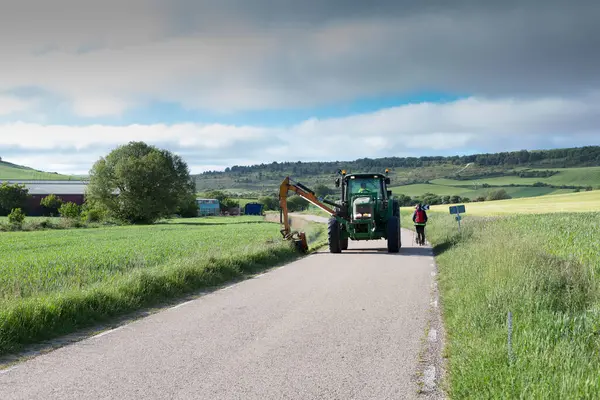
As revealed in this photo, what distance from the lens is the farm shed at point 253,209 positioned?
116625mm

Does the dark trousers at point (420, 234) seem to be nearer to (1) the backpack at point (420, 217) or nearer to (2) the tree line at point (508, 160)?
(1) the backpack at point (420, 217)

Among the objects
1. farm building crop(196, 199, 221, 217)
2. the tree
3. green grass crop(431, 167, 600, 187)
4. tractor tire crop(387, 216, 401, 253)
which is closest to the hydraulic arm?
tractor tire crop(387, 216, 401, 253)

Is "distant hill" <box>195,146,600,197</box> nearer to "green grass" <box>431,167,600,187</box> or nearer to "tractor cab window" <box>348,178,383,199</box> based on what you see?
"green grass" <box>431,167,600,187</box>

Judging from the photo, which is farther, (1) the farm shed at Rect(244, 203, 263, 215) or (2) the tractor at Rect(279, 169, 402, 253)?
(1) the farm shed at Rect(244, 203, 263, 215)

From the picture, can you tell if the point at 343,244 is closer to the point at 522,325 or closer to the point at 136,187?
the point at 522,325

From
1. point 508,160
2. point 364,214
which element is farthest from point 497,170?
point 364,214

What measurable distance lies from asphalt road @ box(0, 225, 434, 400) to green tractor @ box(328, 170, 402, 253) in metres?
9.57

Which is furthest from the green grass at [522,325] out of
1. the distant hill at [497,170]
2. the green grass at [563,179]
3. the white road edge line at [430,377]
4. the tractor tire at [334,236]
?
the green grass at [563,179]

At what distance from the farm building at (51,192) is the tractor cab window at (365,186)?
86.7 m

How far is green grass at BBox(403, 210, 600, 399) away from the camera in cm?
520

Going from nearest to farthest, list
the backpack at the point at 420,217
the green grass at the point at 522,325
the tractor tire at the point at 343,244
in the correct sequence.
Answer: the green grass at the point at 522,325 → the tractor tire at the point at 343,244 → the backpack at the point at 420,217

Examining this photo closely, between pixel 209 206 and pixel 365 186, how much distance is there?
106 metres

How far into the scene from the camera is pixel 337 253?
21906 millimetres

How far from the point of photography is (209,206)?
12650 cm
